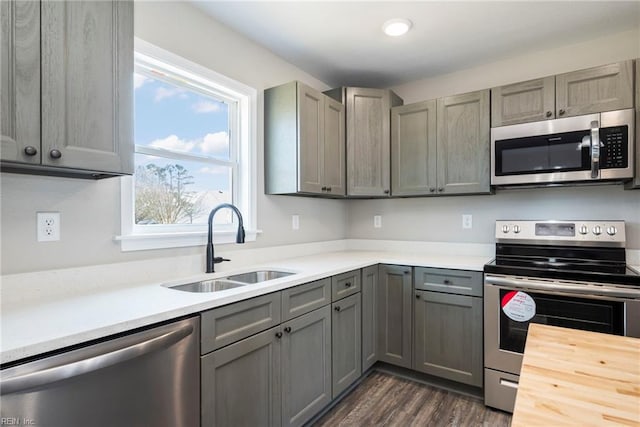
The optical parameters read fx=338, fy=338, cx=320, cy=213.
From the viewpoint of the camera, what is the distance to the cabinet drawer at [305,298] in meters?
1.74

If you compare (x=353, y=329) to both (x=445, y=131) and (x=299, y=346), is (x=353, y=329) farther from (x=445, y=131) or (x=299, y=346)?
(x=445, y=131)

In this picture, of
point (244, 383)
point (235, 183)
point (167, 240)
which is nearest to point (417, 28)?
point (235, 183)

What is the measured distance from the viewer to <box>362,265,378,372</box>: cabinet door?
245 centimetres

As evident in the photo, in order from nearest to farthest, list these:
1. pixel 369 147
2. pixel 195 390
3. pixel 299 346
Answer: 1. pixel 195 390
2. pixel 299 346
3. pixel 369 147

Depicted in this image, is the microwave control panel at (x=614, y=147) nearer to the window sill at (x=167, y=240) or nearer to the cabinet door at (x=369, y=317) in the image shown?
the cabinet door at (x=369, y=317)

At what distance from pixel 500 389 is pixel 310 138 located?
2.09m

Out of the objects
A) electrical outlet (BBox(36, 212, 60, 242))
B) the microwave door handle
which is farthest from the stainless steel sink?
the microwave door handle

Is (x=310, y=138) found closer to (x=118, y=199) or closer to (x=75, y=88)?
(x=118, y=199)

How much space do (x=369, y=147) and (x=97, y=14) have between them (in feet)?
6.80

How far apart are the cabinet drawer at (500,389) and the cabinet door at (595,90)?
1764 mm

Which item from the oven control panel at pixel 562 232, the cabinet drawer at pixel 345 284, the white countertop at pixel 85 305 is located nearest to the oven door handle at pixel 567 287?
the oven control panel at pixel 562 232

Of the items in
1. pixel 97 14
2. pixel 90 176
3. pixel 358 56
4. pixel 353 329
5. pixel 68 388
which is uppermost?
pixel 358 56

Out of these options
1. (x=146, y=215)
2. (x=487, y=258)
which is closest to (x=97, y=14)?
(x=146, y=215)

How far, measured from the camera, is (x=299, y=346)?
5.99 feet
